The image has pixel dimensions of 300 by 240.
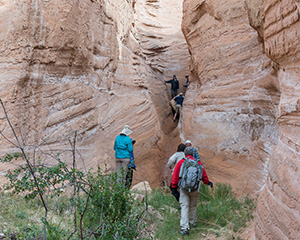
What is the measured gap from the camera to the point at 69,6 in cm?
786

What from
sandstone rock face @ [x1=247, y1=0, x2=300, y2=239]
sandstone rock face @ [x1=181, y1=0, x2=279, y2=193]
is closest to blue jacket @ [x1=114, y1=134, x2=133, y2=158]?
sandstone rock face @ [x1=181, y1=0, x2=279, y2=193]

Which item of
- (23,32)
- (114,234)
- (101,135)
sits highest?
(23,32)

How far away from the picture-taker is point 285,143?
3811 mm

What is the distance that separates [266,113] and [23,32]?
6824 millimetres

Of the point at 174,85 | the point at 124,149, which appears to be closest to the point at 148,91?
the point at 174,85

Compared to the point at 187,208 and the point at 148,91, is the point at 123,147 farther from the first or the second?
the point at 148,91

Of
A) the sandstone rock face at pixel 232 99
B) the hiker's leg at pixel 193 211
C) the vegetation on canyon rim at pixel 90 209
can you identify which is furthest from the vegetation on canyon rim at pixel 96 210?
the sandstone rock face at pixel 232 99

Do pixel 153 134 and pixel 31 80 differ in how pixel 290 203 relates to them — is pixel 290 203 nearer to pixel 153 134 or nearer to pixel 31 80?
pixel 31 80

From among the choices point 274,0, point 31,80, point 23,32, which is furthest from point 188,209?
point 23,32

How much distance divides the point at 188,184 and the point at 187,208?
56cm

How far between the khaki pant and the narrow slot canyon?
3.70 ft

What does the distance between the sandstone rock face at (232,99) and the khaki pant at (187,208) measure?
102 inches

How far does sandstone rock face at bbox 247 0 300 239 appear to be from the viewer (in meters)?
3.26

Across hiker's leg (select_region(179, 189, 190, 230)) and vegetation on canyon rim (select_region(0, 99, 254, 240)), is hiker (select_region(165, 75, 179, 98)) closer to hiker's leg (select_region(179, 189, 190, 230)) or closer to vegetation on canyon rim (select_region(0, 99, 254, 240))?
vegetation on canyon rim (select_region(0, 99, 254, 240))
